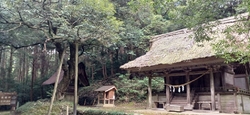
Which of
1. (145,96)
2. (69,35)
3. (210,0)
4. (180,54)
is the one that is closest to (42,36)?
(69,35)

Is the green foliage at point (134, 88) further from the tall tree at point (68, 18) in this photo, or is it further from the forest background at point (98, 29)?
the tall tree at point (68, 18)

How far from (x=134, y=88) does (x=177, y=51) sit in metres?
7.32

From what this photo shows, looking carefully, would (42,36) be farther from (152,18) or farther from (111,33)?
(152,18)

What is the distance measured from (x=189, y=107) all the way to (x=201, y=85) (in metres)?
2.06

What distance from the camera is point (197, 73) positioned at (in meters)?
10.4

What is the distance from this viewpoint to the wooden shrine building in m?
9.29

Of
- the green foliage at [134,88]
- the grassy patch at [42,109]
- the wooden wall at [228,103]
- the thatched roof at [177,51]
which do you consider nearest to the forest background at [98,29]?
the green foliage at [134,88]

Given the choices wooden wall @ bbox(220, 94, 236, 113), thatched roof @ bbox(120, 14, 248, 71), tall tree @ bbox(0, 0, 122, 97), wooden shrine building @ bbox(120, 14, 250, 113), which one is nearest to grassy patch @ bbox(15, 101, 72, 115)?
tall tree @ bbox(0, 0, 122, 97)

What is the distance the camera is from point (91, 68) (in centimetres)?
2288

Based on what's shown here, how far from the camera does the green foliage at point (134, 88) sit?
1635 centimetres

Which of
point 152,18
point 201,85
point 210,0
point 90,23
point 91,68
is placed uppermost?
point 152,18

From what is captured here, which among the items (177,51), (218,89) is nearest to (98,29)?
(177,51)

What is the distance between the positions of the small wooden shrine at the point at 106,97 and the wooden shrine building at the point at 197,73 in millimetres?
4013

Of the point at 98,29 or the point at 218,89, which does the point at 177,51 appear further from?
the point at 98,29
